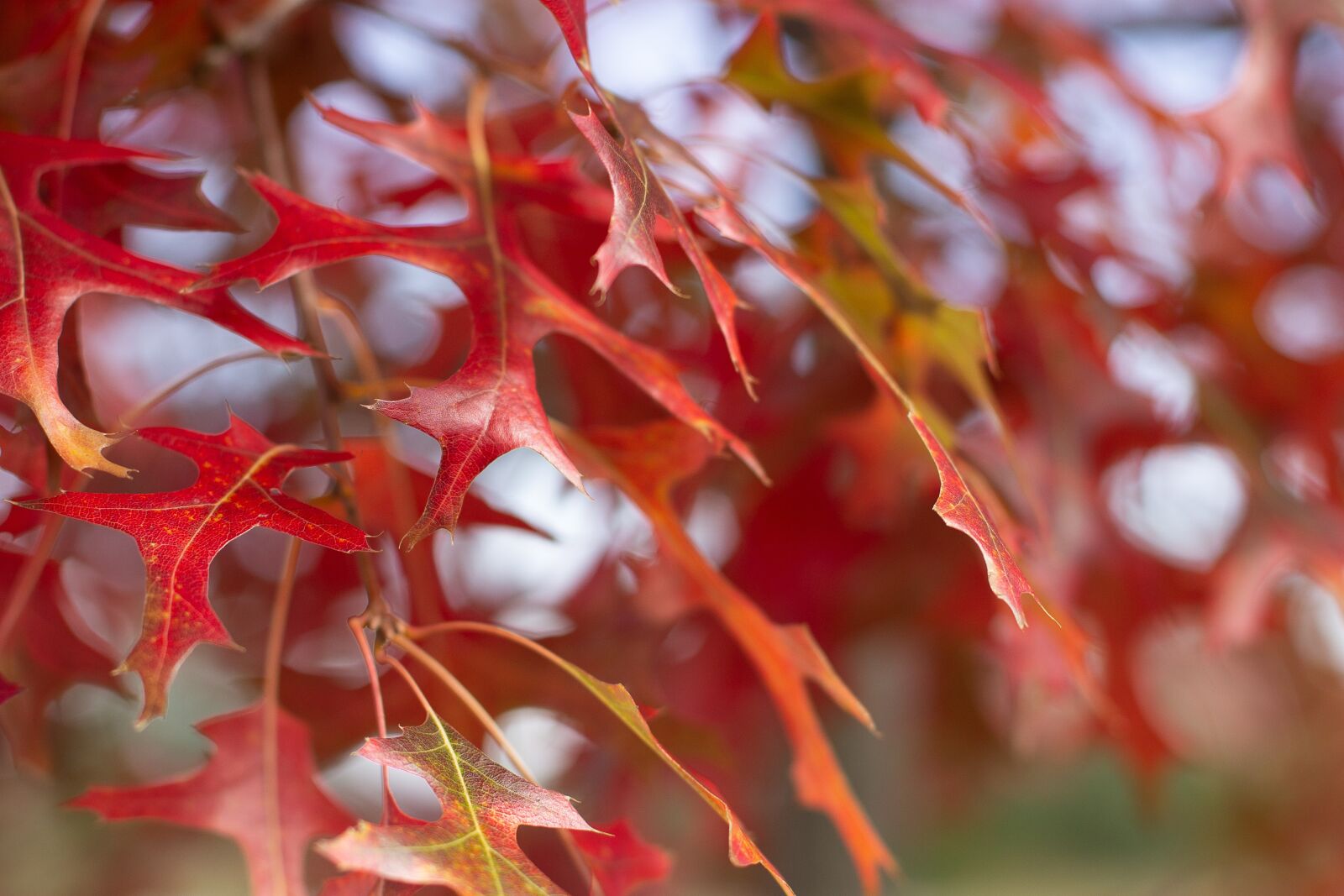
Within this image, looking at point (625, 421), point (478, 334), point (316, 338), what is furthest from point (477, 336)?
point (625, 421)

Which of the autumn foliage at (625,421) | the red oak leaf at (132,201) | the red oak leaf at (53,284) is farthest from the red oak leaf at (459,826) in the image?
the red oak leaf at (132,201)

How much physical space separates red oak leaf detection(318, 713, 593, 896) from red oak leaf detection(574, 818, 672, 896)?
0.08 metres

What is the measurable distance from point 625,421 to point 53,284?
1.31 ft

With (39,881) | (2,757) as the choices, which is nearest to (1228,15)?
(2,757)

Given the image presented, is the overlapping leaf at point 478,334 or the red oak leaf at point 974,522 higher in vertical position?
the overlapping leaf at point 478,334

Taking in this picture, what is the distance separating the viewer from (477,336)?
409mm

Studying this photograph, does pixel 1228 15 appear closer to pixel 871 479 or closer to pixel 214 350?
pixel 871 479

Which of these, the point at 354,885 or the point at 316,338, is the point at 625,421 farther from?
the point at 354,885

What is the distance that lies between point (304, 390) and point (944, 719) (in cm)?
86

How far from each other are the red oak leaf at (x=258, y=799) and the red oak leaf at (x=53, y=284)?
0.18 m

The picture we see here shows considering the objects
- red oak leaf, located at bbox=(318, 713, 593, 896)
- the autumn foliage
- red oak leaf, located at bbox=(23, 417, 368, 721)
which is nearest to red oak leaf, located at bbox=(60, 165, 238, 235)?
the autumn foliage

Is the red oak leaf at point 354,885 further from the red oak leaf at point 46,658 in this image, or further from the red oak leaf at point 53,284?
the red oak leaf at point 46,658

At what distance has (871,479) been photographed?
0.73 meters

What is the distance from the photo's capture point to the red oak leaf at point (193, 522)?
13.9 inches
